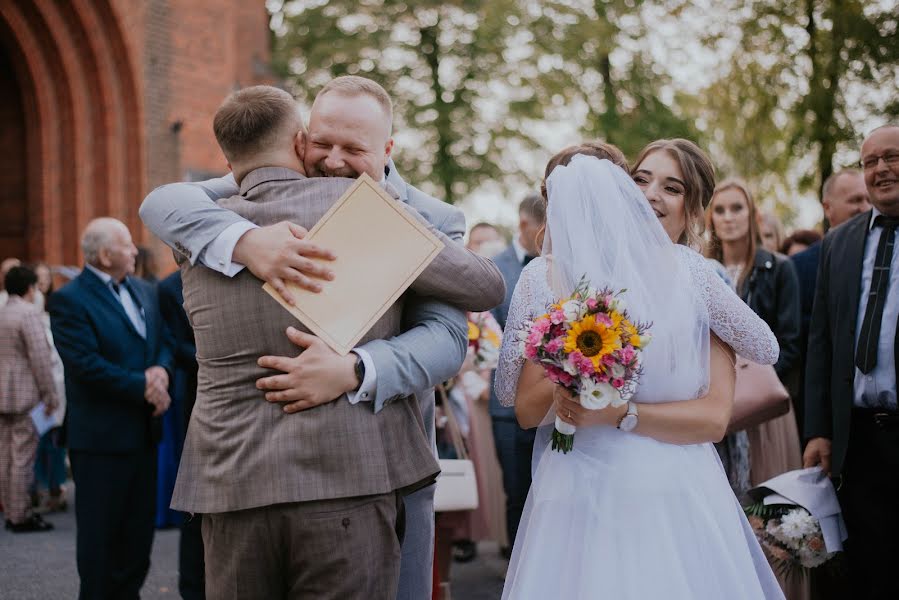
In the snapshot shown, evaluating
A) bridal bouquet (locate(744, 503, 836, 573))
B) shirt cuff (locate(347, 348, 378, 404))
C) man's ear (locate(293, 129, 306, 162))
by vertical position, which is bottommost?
bridal bouquet (locate(744, 503, 836, 573))

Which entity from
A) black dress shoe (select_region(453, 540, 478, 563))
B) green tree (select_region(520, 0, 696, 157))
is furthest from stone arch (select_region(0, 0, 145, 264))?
green tree (select_region(520, 0, 696, 157))

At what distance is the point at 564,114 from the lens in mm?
22250

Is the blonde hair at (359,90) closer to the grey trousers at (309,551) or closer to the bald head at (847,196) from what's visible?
the grey trousers at (309,551)

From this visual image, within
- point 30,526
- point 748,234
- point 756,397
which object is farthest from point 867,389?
point 30,526

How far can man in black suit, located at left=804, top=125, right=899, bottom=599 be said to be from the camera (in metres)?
4.56

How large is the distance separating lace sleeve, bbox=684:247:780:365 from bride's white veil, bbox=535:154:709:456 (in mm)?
69

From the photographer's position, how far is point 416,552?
9.96 ft

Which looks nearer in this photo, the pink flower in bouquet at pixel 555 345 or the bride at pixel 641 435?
the pink flower in bouquet at pixel 555 345

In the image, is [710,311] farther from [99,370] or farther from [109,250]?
[109,250]

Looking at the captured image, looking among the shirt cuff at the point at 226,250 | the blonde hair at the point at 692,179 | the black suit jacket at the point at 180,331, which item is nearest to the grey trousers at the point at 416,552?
the shirt cuff at the point at 226,250

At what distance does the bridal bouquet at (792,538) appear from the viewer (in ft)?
15.1

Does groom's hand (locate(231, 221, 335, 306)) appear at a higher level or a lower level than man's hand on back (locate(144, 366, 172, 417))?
higher

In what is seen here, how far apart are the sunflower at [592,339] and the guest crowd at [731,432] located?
1058 mm

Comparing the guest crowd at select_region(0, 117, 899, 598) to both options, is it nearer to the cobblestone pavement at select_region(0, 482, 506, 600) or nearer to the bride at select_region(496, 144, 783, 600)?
the cobblestone pavement at select_region(0, 482, 506, 600)
